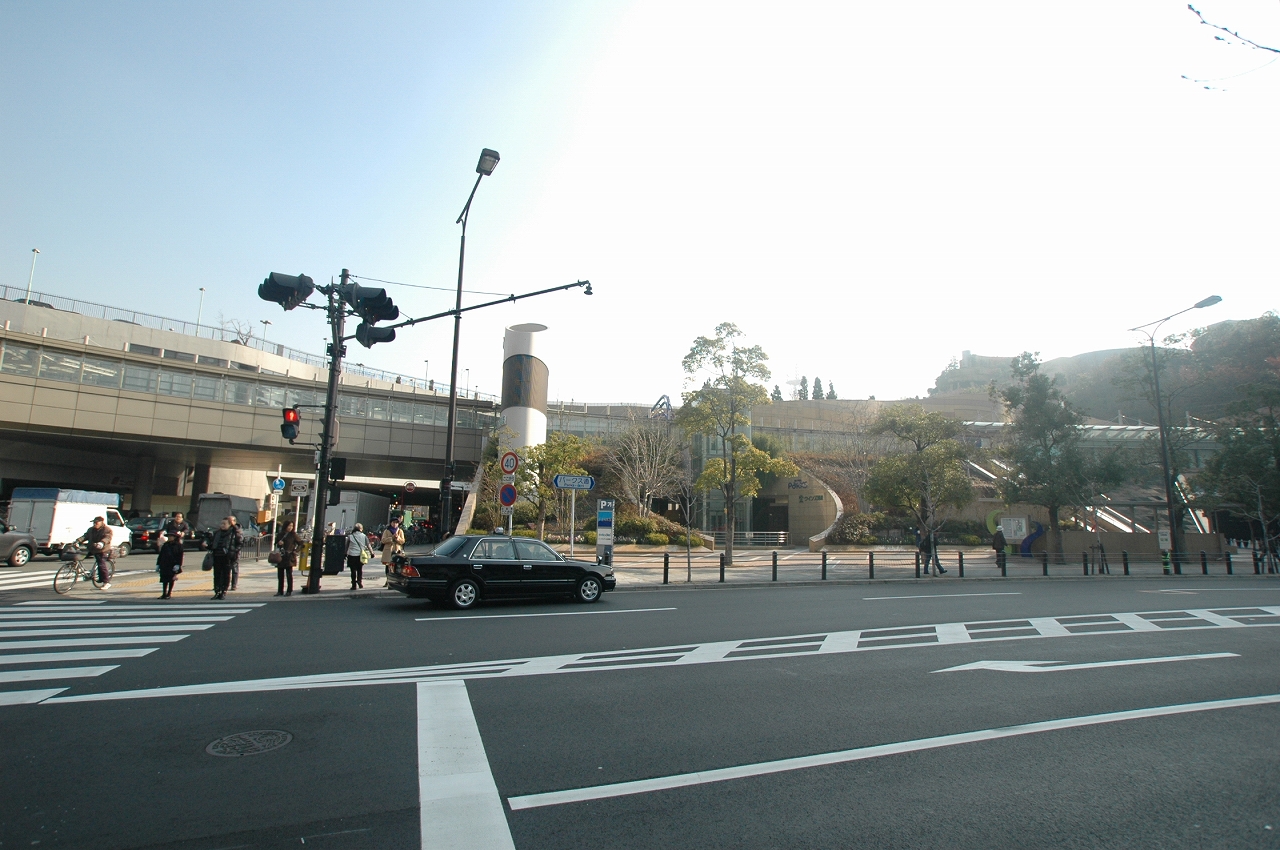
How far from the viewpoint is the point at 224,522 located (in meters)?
14.1

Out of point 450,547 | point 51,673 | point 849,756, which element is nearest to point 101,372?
point 450,547

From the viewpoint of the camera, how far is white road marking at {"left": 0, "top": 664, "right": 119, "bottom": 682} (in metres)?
6.75

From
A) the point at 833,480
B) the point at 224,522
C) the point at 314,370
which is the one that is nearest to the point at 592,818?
the point at 224,522

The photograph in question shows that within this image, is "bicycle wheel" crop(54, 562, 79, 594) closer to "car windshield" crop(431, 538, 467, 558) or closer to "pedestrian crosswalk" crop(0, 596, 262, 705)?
"pedestrian crosswalk" crop(0, 596, 262, 705)

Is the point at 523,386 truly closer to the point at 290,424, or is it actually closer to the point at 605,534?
the point at 605,534

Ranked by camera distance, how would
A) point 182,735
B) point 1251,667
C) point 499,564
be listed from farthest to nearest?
Result: point 499,564
point 1251,667
point 182,735

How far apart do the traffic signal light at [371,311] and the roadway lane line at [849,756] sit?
12.0m

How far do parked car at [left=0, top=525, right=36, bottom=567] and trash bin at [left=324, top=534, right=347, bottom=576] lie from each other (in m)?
10.5

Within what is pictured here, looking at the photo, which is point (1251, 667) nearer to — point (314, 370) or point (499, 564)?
point (499, 564)

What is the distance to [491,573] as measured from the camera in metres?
13.2

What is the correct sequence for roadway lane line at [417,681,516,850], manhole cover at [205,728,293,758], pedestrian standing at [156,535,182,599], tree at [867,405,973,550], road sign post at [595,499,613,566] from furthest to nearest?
tree at [867,405,973,550] < road sign post at [595,499,613,566] < pedestrian standing at [156,535,182,599] < manhole cover at [205,728,293,758] < roadway lane line at [417,681,516,850]

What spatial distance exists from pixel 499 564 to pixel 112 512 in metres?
21.1

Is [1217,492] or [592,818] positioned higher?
[1217,492]

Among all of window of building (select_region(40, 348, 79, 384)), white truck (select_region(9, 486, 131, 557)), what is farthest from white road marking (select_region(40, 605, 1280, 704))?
window of building (select_region(40, 348, 79, 384))
